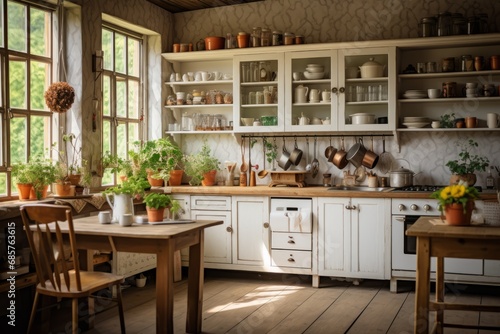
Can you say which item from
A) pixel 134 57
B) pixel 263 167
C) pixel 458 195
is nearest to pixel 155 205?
pixel 458 195

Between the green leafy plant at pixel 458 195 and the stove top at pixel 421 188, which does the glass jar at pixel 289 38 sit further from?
the green leafy plant at pixel 458 195

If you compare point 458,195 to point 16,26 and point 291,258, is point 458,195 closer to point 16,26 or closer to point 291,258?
point 291,258

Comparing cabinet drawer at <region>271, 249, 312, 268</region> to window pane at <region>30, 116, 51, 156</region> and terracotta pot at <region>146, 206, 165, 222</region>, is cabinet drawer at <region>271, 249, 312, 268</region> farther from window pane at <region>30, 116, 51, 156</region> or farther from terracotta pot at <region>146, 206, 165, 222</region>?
window pane at <region>30, 116, 51, 156</region>

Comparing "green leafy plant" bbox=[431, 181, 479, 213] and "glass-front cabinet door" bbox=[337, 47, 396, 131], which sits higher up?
"glass-front cabinet door" bbox=[337, 47, 396, 131]

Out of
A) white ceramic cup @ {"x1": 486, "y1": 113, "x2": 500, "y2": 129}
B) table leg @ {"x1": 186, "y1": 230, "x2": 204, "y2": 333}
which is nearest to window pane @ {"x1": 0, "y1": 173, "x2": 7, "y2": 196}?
table leg @ {"x1": 186, "y1": 230, "x2": 204, "y2": 333}

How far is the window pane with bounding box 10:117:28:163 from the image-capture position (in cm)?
481

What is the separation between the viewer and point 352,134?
630 centimetres

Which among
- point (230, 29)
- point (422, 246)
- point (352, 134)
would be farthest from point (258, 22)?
point (422, 246)

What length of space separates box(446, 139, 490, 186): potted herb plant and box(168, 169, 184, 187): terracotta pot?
283cm

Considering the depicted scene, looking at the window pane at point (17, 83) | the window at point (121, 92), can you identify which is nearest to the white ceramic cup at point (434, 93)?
the window at point (121, 92)

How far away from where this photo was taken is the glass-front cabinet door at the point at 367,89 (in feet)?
19.3

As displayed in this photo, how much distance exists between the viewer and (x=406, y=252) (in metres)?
5.49

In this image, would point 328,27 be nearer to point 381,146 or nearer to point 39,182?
point 381,146

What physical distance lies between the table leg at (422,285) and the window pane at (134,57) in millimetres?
4041
